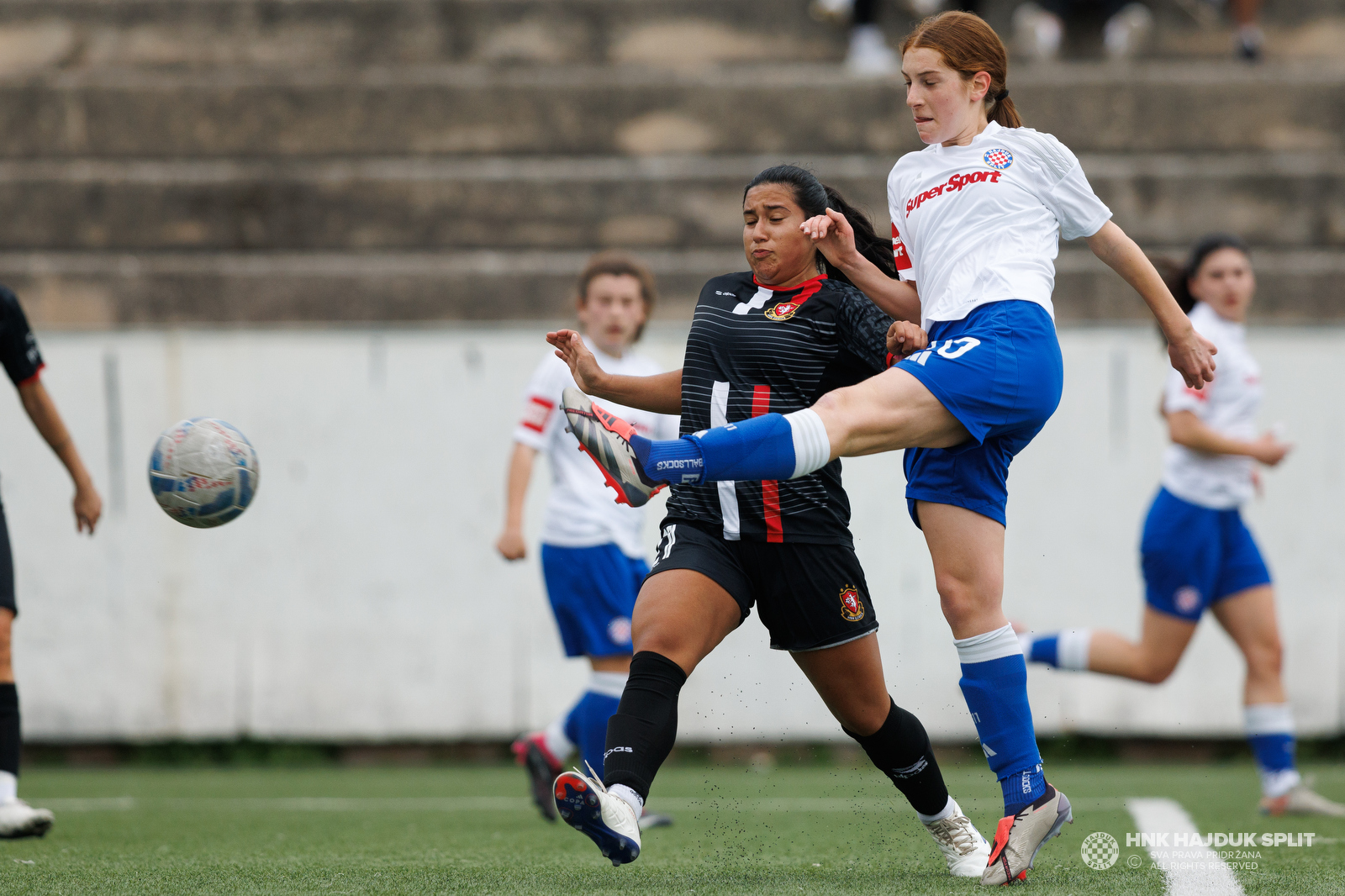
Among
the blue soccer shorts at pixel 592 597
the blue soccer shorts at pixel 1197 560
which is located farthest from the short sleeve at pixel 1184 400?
the blue soccer shorts at pixel 592 597

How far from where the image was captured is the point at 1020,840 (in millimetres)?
3494

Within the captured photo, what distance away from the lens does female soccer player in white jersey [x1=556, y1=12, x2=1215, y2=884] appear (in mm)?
3432

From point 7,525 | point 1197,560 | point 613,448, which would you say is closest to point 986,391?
point 613,448

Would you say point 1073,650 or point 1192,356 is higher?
point 1192,356

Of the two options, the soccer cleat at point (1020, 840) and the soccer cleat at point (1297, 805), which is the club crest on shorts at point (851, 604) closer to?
the soccer cleat at point (1020, 840)

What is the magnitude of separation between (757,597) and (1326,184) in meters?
7.44

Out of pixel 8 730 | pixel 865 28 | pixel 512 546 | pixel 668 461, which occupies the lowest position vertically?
pixel 8 730

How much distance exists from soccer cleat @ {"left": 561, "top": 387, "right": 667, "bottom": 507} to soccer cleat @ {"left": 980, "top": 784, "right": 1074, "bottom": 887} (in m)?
1.20

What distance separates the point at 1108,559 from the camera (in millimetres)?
8195

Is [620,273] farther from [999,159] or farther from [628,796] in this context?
[628,796]

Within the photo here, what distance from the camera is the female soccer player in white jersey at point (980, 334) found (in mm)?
3432

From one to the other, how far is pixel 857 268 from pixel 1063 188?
1.78 feet

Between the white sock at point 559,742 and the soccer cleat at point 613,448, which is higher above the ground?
the soccer cleat at point 613,448

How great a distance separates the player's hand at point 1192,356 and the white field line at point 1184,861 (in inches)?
48.7
